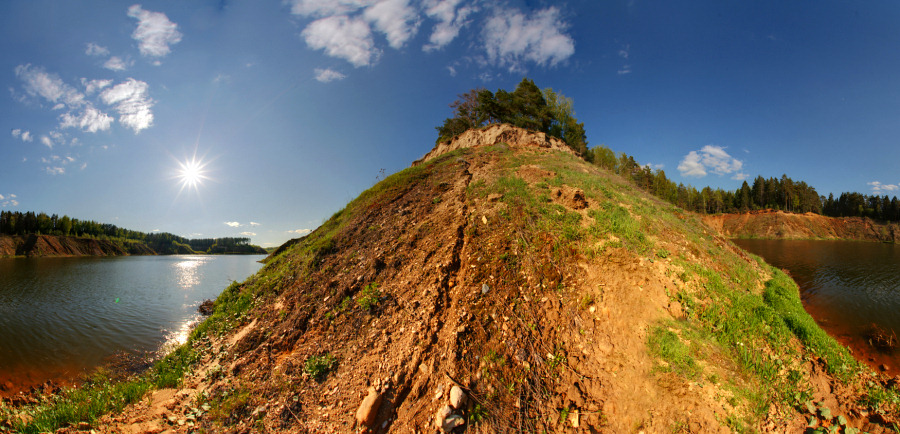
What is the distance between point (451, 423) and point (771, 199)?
100m

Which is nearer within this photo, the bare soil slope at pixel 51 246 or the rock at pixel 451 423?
the rock at pixel 451 423

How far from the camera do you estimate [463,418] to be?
159 inches

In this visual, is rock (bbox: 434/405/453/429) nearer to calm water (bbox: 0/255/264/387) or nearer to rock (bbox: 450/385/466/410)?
rock (bbox: 450/385/466/410)

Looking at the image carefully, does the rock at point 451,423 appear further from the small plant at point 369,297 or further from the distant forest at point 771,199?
the distant forest at point 771,199

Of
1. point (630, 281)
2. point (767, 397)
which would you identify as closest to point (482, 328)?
point (630, 281)

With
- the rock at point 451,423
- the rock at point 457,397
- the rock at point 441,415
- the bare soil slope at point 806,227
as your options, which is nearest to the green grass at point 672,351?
the rock at point 457,397

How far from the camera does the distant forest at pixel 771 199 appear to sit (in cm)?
6122

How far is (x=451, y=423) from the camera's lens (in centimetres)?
395

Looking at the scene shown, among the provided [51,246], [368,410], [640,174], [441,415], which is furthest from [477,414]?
[51,246]

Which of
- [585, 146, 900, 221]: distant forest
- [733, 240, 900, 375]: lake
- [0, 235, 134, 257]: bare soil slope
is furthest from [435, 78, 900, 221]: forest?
[0, 235, 134, 257]: bare soil slope

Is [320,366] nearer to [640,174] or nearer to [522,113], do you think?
[522,113]

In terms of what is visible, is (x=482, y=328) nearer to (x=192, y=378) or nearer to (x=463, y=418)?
(x=463, y=418)

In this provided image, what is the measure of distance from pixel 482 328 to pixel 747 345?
5.02 meters

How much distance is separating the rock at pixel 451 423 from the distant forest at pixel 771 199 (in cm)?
6553
